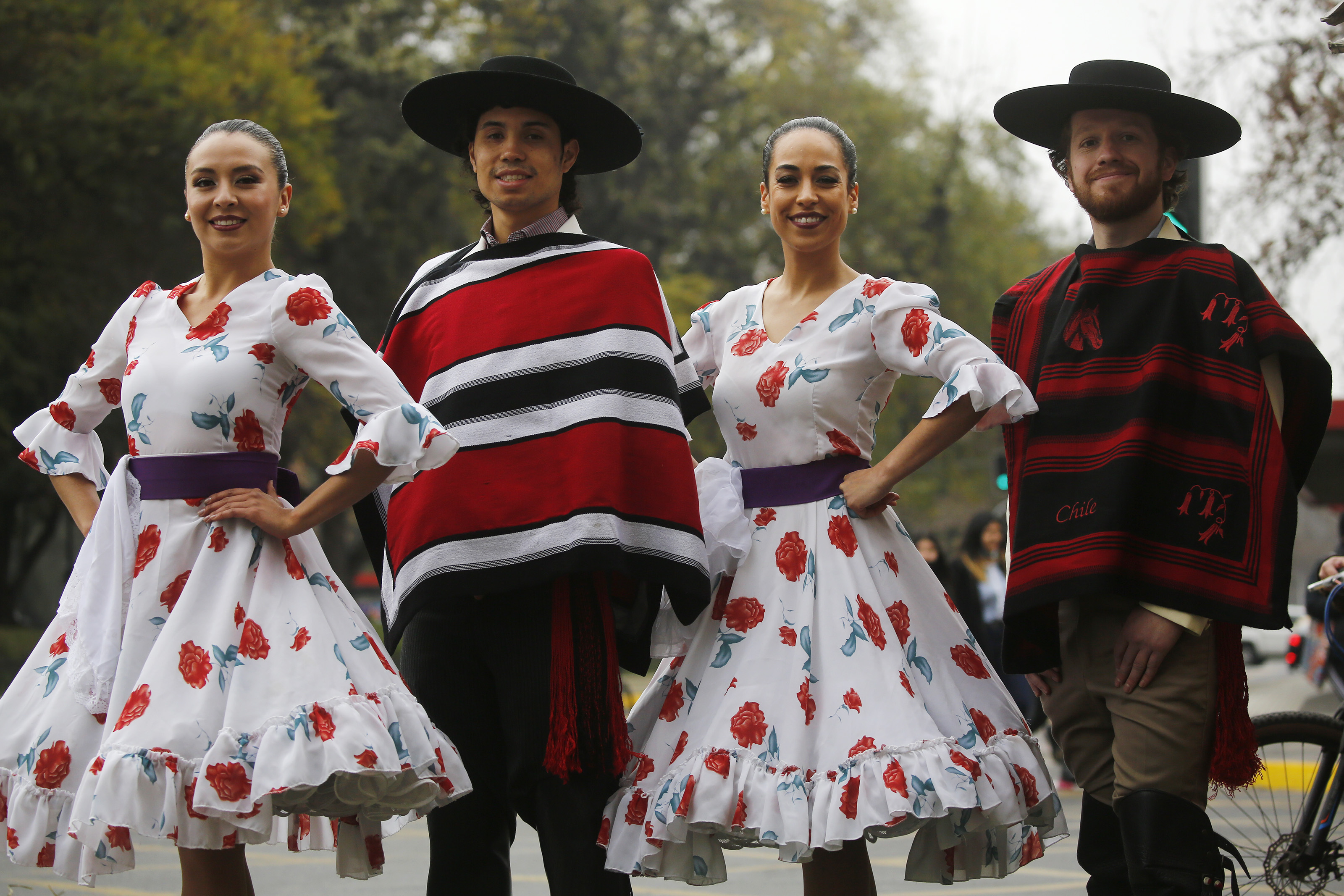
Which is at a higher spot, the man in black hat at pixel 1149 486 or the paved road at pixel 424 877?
the man in black hat at pixel 1149 486

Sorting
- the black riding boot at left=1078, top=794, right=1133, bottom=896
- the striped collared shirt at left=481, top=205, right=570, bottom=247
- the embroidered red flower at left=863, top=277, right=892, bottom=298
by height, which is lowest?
the black riding boot at left=1078, top=794, right=1133, bottom=896

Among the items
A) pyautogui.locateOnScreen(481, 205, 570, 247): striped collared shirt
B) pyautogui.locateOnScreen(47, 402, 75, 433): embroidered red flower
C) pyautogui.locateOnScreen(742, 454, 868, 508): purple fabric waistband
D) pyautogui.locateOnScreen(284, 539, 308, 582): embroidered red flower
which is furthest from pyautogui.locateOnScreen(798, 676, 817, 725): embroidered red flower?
pyautogui.locateOnScreen(47, 402, 75, 433): embroidered red flower

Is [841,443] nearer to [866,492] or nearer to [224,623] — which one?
[866,492]

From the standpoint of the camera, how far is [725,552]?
13.0 feet

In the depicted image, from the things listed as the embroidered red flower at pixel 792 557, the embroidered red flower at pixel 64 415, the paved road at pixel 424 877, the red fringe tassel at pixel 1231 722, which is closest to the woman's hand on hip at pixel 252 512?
the embroidered red flower at pixel 64 415

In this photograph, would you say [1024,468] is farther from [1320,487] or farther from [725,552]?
[1320,487]

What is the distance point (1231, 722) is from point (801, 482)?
4.22ft

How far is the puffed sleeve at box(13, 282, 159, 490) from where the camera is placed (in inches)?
152

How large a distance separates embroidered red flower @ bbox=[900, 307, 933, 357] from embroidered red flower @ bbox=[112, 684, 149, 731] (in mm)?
2139

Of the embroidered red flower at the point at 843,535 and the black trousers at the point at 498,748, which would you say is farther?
the embroidered red flower at the point at 843,535

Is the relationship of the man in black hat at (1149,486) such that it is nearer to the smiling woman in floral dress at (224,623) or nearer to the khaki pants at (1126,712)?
the khaki pants at (1126,712)

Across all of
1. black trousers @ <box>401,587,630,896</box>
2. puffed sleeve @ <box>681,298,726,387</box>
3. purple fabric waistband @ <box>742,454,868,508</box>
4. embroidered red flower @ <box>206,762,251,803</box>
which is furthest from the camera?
puffed sleeve @ <box>681,298,726,387</box>

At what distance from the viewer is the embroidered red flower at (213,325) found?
11.9 feet

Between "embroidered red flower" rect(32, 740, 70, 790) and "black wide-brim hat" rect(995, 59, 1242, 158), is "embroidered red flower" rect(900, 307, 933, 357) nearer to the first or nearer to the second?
"black wide-brim hat" rect(995, 59, 1242, 158)
